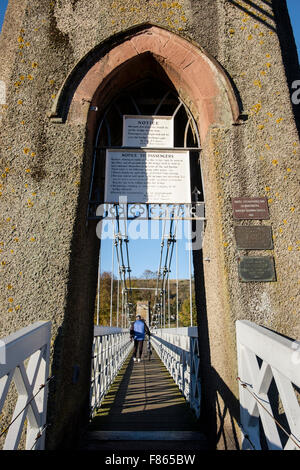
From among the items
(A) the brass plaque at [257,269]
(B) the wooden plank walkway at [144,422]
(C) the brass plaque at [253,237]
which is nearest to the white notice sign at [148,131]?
(C) the brass plaque at [253,237]

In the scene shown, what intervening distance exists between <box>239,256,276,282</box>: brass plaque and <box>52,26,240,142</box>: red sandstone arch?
119 cm

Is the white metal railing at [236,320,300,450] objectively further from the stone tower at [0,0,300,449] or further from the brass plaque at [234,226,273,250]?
the brass plaque at [234,226,273,250]

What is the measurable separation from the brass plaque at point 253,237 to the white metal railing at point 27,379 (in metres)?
1.45

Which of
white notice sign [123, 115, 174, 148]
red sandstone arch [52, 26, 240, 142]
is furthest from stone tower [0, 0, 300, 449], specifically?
white notice sign [123, 115, 174, 148]

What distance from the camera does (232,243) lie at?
6.97 feet

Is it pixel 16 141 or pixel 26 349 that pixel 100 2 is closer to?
pixel 16 141

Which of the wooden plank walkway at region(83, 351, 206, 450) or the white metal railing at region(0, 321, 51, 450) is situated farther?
the wooden plank walkway at region(83, 351, 206, 450)

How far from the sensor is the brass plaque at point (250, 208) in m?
2.18

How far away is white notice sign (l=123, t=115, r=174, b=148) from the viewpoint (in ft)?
9.25

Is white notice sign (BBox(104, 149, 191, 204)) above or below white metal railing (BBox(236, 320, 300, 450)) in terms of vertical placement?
above

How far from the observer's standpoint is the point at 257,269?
2.06 meters

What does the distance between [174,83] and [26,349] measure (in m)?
2.68

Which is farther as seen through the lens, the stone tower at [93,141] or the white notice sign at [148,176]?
the white notice sign at [148,176]

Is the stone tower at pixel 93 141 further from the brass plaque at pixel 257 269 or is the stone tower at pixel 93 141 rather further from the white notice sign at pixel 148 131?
the white notice sign at pixel 148 131
